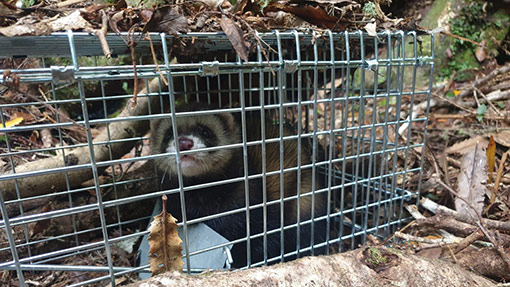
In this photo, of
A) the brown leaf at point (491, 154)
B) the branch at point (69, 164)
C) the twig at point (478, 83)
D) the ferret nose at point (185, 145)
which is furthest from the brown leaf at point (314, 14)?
the twig at point (478, 83)

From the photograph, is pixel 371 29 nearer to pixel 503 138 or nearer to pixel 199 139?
pixel 199 139

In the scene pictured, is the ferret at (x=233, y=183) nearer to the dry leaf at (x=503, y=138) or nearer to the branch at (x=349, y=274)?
the branch at (x=349, y=274)

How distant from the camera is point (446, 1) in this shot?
14.9ft

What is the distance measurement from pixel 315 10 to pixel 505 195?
69.5 inches

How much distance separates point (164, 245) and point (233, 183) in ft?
3.61

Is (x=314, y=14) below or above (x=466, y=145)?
above

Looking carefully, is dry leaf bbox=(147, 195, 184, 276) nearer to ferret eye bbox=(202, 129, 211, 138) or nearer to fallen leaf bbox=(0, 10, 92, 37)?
fallen leaf bbox=(0, 10, 92, 37)

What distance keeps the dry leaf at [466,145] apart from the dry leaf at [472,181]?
0.07 meters

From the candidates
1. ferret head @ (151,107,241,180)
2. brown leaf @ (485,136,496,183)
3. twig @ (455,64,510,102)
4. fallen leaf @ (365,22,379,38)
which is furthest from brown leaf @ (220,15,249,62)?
twig @ (455,64,510,102)

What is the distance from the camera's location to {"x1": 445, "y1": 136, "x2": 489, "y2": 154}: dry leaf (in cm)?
274

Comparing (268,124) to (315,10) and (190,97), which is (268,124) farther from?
(315,10)

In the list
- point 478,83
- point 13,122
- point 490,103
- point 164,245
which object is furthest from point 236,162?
point 478,83

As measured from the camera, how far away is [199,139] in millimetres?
2404

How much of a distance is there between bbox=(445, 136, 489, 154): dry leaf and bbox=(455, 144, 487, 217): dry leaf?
7 cm
